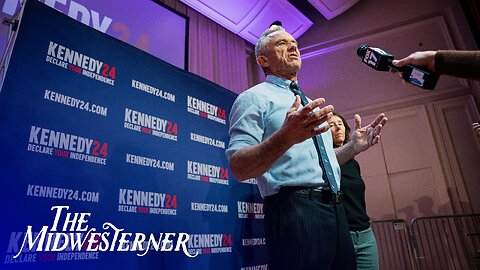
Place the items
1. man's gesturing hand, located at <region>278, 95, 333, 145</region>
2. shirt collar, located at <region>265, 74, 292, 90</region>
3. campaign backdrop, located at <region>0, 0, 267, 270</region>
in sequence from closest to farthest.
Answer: man's gesturing hand, located at <region>278, 95, 333, 145</region>
shirt collar, located at <region>265, 74, 292, 90</region>
campaign backdrop, located at <region>0, 0, 267, 270</region>

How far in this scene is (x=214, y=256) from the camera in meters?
2.24

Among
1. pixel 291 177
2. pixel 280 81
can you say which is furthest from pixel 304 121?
pixel 280 81

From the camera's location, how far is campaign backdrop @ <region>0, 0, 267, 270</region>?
151 cm

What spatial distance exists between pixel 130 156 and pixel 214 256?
37.1 inches

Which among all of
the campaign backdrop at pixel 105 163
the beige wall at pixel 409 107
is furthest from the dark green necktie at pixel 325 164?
the beige wall at pixel 409 107

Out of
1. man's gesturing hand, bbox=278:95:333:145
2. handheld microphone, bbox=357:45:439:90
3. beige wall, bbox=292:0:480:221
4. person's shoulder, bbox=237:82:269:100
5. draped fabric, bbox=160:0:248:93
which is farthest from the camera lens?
draped fabric, bbox=160:0:248:93

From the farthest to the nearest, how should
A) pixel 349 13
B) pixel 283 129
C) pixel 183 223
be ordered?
pixel 349 13
pixel 183 223
pixel 283 129

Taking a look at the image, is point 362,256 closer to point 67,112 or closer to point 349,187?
point 349,187

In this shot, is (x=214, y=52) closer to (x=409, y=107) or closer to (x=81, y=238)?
(x=409, y=107)

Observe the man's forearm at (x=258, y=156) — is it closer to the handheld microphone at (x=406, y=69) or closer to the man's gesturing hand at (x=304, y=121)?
the man's gesturing hand at (x=304, y=121)

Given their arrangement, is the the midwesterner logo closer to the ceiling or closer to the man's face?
the man's face

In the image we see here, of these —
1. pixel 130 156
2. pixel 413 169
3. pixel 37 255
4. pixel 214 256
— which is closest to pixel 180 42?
pixel 130 156

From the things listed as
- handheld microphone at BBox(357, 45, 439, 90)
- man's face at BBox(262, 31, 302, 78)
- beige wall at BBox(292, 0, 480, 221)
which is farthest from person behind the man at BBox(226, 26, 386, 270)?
beige wall at BBox(292, 0, 480, 221)

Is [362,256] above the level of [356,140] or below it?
below
